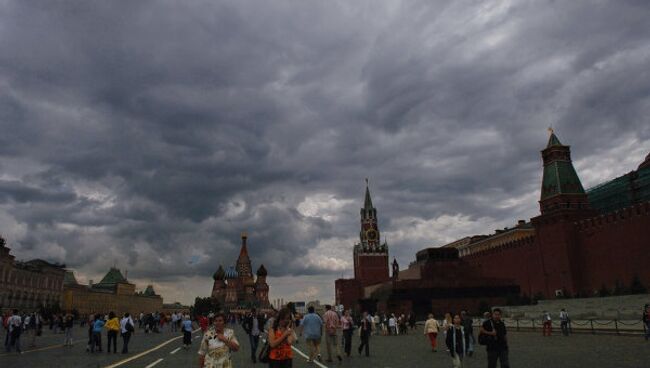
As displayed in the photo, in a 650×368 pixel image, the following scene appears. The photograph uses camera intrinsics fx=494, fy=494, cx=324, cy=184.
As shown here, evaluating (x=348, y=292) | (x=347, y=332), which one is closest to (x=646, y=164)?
(x=347, y=332)

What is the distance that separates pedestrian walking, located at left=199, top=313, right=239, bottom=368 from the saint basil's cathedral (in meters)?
133

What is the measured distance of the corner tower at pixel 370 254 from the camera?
110312mm

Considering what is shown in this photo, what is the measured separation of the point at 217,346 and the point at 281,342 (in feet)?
3.06

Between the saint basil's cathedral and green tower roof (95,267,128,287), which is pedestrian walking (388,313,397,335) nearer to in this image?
the saint basil's cathedral

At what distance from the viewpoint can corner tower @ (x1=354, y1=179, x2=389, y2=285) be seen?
Result: 11031 cm

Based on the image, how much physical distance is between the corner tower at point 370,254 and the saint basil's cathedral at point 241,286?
118 feet

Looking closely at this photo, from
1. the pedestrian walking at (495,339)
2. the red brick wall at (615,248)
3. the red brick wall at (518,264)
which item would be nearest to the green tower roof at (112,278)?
the red brick wall at (518,264)

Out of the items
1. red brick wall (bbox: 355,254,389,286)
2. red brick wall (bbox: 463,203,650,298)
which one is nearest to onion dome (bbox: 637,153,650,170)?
red brick wall (bbox: 463,203,650,298)

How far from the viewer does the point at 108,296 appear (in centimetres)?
12975

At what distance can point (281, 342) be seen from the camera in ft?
21.2

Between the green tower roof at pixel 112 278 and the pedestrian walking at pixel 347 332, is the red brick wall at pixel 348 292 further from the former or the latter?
the pedestrian walking at pixel 347 332

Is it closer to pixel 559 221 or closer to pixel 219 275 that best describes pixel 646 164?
pixel 559 221

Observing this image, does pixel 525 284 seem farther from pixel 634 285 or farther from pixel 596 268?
pixel 634 285

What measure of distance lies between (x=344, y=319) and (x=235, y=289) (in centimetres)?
13132
